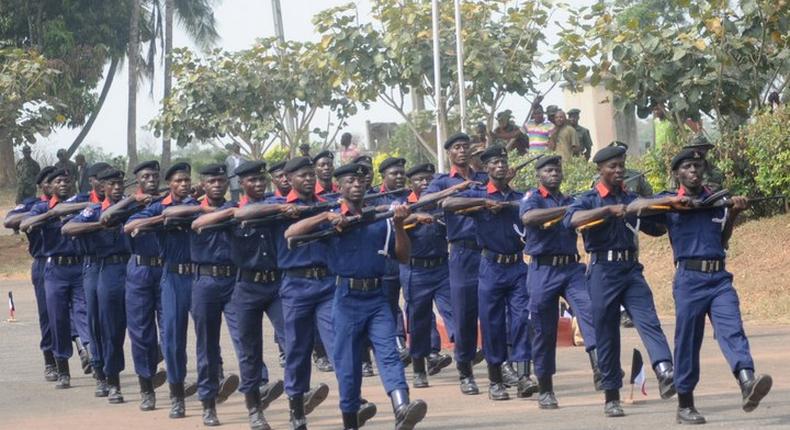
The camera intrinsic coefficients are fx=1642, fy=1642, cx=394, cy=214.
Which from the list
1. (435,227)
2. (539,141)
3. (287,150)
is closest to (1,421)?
(435,227)

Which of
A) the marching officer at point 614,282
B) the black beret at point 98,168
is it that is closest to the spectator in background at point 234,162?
Result: the black beret at point 98,168

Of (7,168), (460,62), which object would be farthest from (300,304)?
(7,168)

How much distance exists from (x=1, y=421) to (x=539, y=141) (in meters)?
13.1

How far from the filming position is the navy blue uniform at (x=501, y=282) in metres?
13.9

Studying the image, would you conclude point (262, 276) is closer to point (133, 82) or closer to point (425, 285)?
point (425, 285)

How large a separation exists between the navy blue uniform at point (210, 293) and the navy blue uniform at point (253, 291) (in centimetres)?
43

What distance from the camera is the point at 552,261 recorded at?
13023mm

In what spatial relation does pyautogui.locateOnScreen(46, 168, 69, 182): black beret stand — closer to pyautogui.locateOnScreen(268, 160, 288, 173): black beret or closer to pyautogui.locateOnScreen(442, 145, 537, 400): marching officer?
pyautogui.locateOnScreen(268, 160, 288, 173): black beret

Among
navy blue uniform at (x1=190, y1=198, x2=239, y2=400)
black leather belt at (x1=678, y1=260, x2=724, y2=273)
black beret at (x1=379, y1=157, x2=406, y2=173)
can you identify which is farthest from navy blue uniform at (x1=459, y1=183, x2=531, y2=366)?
black leather belt at (x1=678, y1=260, x2=724, y2=273)

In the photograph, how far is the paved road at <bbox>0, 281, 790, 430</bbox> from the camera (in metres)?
12.2

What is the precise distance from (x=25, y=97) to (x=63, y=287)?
53.9 ft

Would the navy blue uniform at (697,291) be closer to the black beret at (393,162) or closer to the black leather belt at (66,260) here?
the black beret at (393,162)

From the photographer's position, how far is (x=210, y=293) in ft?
43.0

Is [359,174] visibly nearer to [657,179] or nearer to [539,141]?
[657,179]
